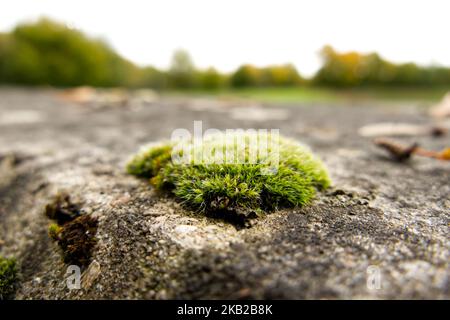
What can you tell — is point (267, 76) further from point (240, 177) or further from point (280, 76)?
point (240, 177)

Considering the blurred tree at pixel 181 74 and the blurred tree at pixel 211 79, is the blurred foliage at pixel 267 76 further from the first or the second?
the blurred tree at pixel 181 74

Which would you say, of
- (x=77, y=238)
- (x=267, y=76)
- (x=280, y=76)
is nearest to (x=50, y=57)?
(x=267, y=76)

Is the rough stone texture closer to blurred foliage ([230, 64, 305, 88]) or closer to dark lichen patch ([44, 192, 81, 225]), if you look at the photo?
dark lichen patch ([44, 192, 81, 225])

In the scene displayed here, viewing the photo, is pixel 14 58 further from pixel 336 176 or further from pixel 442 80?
pixel 442 80

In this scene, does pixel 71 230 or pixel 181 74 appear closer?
pixel 71 230

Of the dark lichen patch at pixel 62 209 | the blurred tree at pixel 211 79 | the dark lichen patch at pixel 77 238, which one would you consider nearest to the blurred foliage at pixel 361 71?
the blurred tree at pixel 211 79
